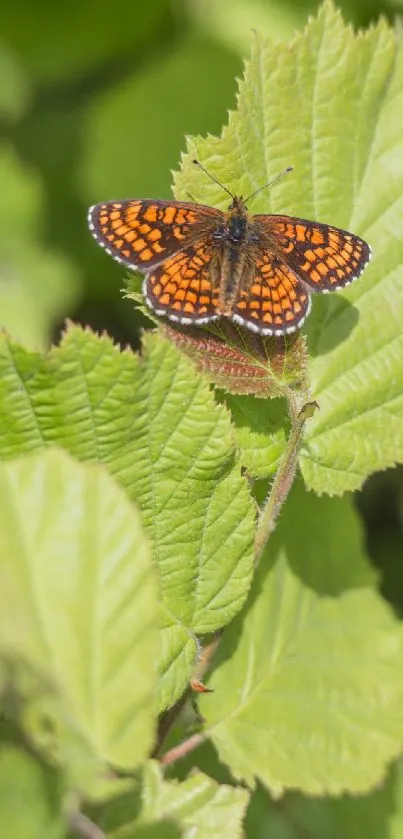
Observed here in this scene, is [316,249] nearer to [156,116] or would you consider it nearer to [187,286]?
[187,286]

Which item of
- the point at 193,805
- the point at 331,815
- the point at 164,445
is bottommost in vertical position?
the point at 331,815

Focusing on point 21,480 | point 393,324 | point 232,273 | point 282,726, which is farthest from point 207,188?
point 282,726

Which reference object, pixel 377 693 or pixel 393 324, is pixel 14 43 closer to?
pixel 393 324

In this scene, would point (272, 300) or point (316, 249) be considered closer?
point (272, 300)

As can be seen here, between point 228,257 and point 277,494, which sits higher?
point 228,257

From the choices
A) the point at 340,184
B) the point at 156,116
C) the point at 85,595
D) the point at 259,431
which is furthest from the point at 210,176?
the point at 156,116

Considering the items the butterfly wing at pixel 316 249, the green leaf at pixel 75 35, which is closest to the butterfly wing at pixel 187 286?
the butterfly wing at pixel 316 249
